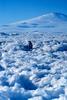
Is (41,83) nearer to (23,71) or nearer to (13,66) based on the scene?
(23,71)

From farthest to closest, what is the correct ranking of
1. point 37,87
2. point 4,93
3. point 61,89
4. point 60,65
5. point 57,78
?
point 60,65 < point 57,78 < point 37,87 < point 61,89 < point 4,93

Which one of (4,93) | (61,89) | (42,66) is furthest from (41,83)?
(42,66)

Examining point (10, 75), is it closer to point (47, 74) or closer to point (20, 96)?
point (47, 74)

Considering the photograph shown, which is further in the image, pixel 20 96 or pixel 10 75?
pixel 10 75

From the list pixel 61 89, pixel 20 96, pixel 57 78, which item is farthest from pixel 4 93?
pixel 57 78

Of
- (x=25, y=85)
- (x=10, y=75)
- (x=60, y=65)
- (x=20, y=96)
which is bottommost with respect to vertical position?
(x=20, y=96)

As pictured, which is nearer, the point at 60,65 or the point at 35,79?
the point at 35,79

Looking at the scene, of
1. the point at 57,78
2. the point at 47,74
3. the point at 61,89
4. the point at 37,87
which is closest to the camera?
the point at 61,89

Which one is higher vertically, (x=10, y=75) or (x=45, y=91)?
(x=10, y=75)

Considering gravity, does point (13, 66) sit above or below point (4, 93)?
above
